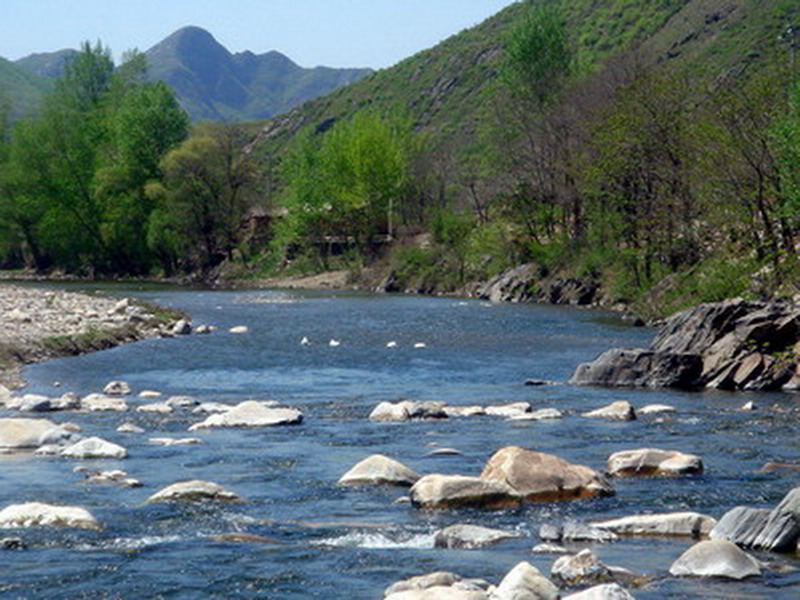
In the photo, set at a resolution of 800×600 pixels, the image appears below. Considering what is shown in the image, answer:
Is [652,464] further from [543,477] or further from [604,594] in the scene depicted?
[604,594]

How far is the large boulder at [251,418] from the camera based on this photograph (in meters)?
23.6

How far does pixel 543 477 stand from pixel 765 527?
3656 millimetres

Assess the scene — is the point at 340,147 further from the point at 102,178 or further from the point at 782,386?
the point at 782,386

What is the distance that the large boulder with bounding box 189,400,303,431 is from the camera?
2362cm

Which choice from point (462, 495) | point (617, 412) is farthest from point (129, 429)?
point (617, 412)

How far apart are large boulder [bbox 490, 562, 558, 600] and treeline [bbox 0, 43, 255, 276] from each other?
90.3 meters

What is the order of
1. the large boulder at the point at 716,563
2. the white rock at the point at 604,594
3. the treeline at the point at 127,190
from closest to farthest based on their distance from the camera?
the white rock at the point at 604,594, the large boulder at the point at 716,563, the treeline at the point at 127,190

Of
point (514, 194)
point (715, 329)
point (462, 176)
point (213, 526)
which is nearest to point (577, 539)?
point (213, 526)

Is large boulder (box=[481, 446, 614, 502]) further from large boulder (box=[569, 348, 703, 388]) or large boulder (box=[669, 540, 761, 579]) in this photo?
large boulder (box=[569, 348, 703, 388])

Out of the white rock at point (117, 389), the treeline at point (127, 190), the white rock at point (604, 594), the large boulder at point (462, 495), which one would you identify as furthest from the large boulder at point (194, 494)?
the treeline at point (127, 190)

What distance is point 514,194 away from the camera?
78750 millimetres

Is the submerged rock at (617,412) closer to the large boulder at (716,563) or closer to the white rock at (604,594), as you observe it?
the large boulder at (716,563)

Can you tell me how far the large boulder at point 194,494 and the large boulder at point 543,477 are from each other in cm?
359

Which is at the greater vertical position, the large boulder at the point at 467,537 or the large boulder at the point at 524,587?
the large boulder at the point at 524,587
